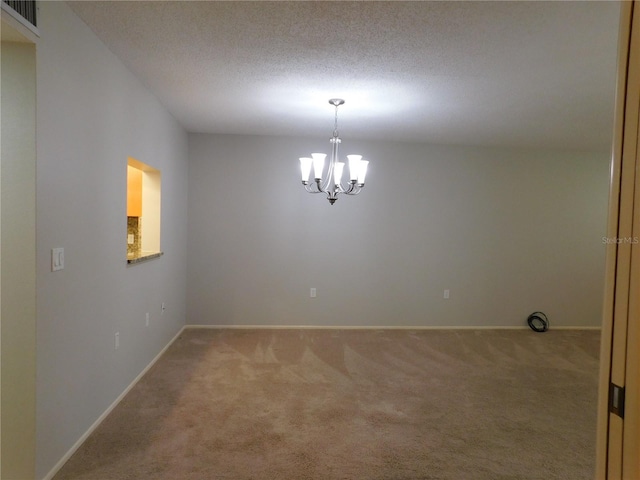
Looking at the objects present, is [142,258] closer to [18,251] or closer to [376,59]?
[18,251]

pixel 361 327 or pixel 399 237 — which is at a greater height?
pixel 399 237

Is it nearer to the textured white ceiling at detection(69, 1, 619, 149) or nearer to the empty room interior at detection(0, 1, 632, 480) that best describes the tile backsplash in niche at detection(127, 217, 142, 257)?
the empty room interior at detection(0, 1, 632, 480)

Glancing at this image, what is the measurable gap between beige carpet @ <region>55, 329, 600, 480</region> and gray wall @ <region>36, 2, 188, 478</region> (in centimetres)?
29

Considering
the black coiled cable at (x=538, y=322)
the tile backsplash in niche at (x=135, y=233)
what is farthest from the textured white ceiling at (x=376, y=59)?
the black coiled cable at (x=538, y=322)

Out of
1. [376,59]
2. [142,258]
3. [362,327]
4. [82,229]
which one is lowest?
[362,327]

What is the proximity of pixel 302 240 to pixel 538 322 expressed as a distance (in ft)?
11.4

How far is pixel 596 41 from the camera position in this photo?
7.50ft

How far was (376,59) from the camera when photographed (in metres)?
2.59

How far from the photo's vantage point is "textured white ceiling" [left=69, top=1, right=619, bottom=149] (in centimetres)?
205

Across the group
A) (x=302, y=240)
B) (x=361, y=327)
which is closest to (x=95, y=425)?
(x=302, y=240)

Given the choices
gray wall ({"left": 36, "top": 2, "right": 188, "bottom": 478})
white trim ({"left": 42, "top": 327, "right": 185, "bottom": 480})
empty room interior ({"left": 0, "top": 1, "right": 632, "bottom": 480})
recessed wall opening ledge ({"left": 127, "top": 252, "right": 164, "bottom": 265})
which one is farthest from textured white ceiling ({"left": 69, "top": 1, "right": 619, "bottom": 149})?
white trim ({"left": 42, "top": 327, "right": 185, "bottom": 480})

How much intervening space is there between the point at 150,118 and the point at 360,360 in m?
3.00

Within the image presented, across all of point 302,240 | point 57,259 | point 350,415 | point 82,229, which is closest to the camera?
point 57,259

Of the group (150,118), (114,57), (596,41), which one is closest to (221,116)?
(150,118)
